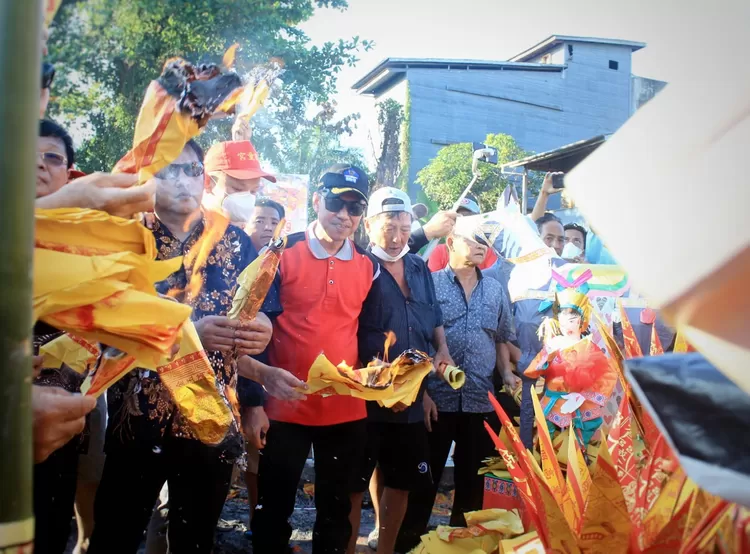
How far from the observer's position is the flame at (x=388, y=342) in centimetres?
338

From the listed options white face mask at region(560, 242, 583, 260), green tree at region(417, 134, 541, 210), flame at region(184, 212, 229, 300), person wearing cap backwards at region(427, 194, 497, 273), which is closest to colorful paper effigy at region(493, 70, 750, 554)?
flame at region(184, 212, 229, 300)

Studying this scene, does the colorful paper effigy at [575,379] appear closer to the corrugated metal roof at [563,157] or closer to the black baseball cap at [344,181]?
the black baseball cap at [344,181]

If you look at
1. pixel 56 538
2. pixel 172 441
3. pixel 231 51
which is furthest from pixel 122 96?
pixel 56 538

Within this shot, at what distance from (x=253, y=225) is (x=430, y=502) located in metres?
1.82

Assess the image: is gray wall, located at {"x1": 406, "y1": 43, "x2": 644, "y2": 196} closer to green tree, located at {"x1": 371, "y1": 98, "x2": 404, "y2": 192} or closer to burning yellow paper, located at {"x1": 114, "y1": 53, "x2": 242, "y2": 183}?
green tree, located at {"x1": 371, "y1": 98, "x2": 404, "y2": 192}

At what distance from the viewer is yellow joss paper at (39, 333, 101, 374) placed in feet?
6.77

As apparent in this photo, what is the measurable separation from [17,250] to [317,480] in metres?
2.68

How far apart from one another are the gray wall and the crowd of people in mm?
10842

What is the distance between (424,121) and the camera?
52.1 feet

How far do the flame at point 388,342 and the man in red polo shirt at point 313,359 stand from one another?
14cm

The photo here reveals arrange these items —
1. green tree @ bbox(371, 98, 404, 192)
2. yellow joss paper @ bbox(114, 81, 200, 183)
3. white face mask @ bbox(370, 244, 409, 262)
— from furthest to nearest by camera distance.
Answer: green tree @ bbox(371, 98, 404, 192), white face mask @ bbox(370, 244, 409, 262), yellow joss paper @ bbox(114, 81, 200, 183)

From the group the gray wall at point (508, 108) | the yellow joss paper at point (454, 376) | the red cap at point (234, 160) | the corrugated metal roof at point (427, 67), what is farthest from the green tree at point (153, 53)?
the gray wall at point (508, 108)

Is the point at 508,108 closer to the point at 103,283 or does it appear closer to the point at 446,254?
the point at 446,254

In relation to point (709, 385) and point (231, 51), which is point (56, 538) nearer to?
point (231, 51)
